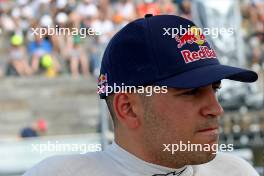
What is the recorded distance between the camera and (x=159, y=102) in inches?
45.6

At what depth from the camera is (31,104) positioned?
6.32 metres

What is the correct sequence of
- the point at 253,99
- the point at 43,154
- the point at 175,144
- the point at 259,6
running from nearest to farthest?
the point at 175,144 → the point at 43,154 → the point at 253,99 → the point at 259,6

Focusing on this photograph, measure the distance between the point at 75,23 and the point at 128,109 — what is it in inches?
179

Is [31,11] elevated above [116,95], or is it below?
above

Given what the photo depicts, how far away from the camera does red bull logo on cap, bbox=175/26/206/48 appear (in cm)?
117

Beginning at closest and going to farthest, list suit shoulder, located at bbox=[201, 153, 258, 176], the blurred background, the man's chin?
the man's chin → suit shoulder, located at bbox=[201, 153, 258, 176] → the blurred background

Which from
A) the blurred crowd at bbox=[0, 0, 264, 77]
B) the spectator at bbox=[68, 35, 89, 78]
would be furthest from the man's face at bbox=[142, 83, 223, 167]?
the spectator at bbox=[68, 35, 89, 78]

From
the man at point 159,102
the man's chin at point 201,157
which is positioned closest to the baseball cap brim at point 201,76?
the man at point 159,102

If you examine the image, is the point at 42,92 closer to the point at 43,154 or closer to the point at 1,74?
the point at 1,74

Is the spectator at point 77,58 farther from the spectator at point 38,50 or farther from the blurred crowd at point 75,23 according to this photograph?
the spectator at point 38,50

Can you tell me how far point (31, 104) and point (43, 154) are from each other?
3067mm

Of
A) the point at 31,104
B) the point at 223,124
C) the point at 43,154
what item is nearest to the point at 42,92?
the point at 31,104

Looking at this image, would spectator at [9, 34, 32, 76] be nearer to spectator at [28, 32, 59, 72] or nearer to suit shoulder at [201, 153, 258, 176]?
spectator at [28, 32, 59, 72]

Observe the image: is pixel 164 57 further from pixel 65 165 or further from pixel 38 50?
pixel 38 50
